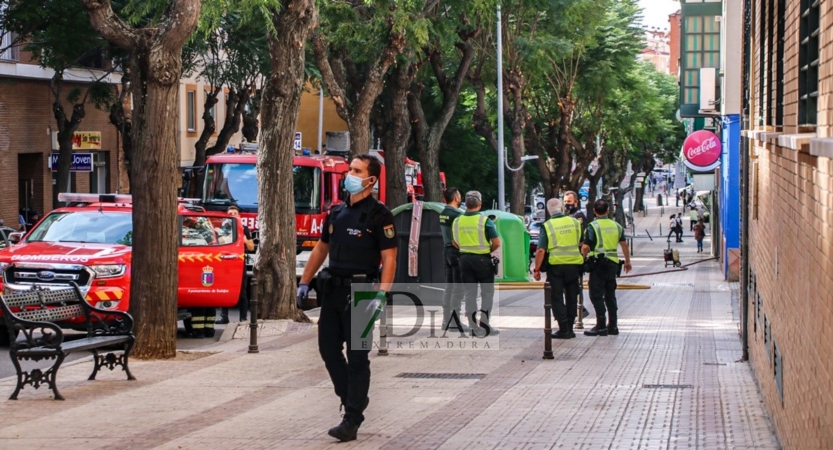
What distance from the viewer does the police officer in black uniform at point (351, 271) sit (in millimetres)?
8297

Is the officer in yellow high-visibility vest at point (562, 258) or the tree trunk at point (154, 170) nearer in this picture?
the tree trunk at point (154, 170)

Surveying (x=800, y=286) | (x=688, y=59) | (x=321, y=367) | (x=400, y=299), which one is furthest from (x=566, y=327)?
(x=688, y=59)

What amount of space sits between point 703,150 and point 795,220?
2426 centimetres

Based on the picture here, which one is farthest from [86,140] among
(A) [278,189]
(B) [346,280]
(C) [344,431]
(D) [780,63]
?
(D) [780,63]

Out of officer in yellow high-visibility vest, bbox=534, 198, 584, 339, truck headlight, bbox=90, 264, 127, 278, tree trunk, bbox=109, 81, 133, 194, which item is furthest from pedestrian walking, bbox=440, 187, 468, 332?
tree trunk, bbox=109, 81, 133, 194

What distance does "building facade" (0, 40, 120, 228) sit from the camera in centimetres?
3591

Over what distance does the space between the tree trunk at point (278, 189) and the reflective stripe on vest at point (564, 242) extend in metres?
3.88

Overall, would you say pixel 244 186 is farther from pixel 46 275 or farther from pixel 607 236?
pixel 607 236

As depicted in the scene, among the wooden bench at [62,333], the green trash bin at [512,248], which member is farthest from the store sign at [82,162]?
the wooden bench at [62,333]

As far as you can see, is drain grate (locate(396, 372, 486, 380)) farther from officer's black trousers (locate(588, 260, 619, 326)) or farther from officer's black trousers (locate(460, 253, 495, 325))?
officer's black trousers (locate(588, 260, 619, 326))

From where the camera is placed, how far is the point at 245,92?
40781 mm

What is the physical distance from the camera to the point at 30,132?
37344 millimetres

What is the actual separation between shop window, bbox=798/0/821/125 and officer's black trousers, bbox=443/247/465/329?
27.2 ft

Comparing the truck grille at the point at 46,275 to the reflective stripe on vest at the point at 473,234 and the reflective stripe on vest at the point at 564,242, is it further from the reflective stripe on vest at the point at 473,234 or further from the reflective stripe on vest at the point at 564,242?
the reflective stripe on vest at the point at 564,242
